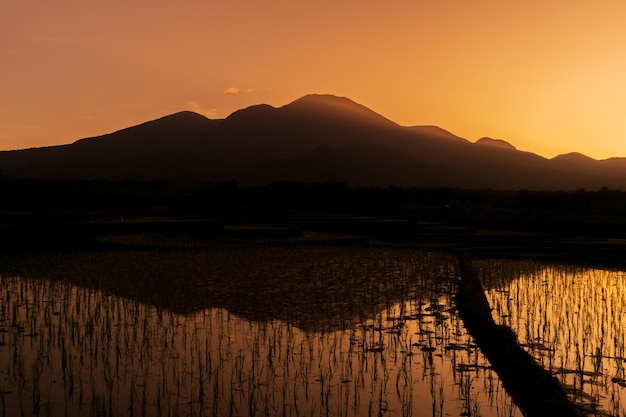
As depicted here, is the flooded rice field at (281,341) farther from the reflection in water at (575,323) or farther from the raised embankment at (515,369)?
the raised embankment at (515,369)

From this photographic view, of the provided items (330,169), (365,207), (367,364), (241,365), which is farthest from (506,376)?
(330,169)

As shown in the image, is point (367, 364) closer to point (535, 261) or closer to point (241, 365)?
point (241, 365)

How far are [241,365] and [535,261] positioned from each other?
20.3 m

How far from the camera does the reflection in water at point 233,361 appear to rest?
826cm

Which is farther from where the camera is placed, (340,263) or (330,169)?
(330,169)

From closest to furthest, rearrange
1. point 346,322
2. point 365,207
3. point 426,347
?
point 426,347 < point 346,322 < point 365,207

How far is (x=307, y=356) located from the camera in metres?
10.6

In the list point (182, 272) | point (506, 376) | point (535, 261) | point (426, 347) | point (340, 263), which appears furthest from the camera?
point (535, 261)

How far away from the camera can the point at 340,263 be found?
943 inches

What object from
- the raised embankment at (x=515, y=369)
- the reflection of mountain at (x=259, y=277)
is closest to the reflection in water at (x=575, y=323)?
the raised embankment at (x=515, y=369)

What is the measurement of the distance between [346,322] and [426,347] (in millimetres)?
2458

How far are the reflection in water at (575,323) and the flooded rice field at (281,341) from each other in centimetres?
5

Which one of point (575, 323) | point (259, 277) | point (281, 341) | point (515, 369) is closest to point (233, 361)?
point (281, 341)

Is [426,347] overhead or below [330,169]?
below
